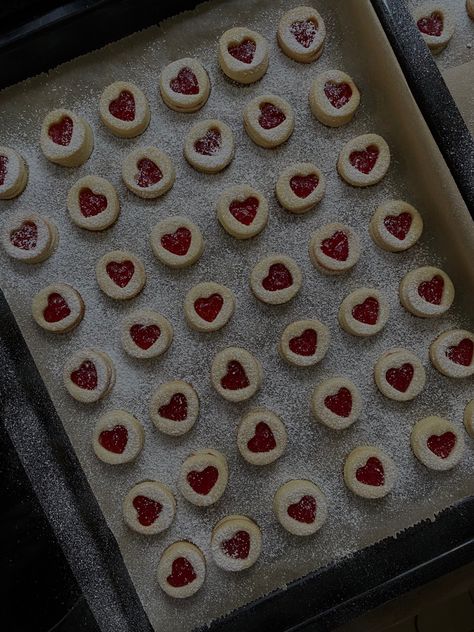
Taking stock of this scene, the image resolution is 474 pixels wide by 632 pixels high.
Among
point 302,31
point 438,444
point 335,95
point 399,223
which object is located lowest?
point 438,444

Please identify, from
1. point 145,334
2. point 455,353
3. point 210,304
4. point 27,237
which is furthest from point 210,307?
point 455,353

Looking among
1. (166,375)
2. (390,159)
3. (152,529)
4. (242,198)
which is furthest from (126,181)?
(152,529)

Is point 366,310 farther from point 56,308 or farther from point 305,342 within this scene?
point 56,308

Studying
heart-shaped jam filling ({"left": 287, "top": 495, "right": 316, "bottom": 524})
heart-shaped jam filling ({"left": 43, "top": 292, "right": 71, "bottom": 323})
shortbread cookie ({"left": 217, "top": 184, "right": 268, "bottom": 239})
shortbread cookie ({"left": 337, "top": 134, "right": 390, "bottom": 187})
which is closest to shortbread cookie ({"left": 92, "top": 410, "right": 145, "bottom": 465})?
heart-shaped jam filling ({"left": 43, "top": 292, "right": 71, "bottom": 323})

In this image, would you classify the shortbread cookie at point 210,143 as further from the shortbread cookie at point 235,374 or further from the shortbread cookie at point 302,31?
the shortbread cookie at point 235,374

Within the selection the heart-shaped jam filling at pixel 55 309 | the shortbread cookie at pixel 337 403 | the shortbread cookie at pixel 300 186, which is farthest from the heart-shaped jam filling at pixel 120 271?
the shortbread cookie at pixel 337 403

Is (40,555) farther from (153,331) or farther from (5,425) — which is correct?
(153,331)
